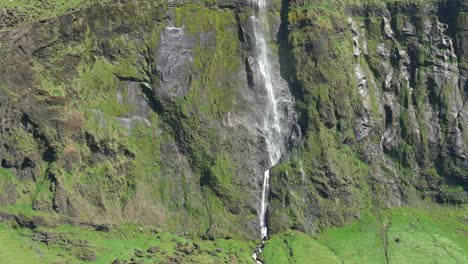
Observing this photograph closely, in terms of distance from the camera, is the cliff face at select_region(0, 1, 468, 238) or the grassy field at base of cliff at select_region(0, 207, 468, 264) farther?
the cliff face at select_region(0, 1, 468, 238)

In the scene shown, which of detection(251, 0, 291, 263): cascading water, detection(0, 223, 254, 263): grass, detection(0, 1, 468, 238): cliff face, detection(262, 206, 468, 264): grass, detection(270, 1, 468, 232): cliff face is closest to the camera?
detection(0, 223, 254, 263): grass

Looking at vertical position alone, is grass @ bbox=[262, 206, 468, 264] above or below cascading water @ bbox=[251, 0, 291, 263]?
below

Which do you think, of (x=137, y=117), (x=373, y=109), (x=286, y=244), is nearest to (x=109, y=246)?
(x=137, y=117)

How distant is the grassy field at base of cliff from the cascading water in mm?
13265

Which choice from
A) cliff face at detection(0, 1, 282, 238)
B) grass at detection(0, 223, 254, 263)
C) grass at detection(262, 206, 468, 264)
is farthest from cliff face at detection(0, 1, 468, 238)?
grass at detection(262, 206, 468, 264)

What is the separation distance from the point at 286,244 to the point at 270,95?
27.1 m

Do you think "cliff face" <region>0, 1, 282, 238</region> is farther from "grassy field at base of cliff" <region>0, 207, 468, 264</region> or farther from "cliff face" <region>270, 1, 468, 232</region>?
"cliff face" <region>270, 1, 468, 232</region>

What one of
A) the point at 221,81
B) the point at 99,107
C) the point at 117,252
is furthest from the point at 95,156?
the point at 221,81

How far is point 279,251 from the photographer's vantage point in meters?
112

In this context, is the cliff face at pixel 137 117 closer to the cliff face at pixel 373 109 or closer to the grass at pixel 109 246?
the grass at pixel 109 246

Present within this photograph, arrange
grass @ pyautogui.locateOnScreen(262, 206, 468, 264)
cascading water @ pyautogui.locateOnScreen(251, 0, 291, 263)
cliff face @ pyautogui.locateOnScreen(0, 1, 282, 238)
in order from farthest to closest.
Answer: cascading water @ pyautogui.locateOnScreen(251, 0, 291, 263) < grass @ pyautogui.locateOnScreen(262, 206, 468, 264) < cliff face @ pyautogui.locateOnScreen(0, 1, 282, 238)

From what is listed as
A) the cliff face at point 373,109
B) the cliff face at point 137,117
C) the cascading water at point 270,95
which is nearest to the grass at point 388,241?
the cliff face at point 373,109

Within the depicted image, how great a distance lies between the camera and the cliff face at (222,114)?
357ft

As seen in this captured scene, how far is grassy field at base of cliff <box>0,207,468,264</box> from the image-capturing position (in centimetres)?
10056
